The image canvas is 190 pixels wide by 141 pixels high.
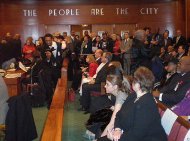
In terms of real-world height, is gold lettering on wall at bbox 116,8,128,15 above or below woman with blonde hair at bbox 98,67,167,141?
above

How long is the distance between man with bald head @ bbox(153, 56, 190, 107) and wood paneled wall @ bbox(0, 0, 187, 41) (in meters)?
13.3

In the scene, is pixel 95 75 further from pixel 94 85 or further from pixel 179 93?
pixel 179 93

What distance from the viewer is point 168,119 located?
412cm

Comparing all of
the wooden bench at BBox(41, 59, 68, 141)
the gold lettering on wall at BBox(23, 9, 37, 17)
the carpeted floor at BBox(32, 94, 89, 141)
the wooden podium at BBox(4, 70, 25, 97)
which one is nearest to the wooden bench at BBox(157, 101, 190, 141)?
the wooden bench at BBox(41, 59, 68, 141)

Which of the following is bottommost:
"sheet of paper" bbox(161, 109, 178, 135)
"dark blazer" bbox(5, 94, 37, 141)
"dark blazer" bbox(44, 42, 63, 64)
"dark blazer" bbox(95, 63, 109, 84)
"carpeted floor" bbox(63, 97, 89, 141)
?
"carpeted floor" bbox(63, 97, 89, 141)

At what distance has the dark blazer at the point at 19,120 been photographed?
539 cm

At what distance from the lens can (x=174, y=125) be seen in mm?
3916

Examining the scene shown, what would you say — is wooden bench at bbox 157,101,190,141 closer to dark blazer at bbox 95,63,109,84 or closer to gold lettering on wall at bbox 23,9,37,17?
dark blazer at bbox 95,63,109,84

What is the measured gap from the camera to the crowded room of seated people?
3.89 m

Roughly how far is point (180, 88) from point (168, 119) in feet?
4.62

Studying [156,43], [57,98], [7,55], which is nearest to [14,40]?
[7,55]

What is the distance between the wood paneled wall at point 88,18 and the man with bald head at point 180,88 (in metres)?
13.3

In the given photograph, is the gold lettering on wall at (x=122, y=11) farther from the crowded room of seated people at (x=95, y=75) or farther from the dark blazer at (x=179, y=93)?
the dark blazer at (x=179, y=93)

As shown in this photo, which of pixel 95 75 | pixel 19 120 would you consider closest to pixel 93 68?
pixel 95 75
